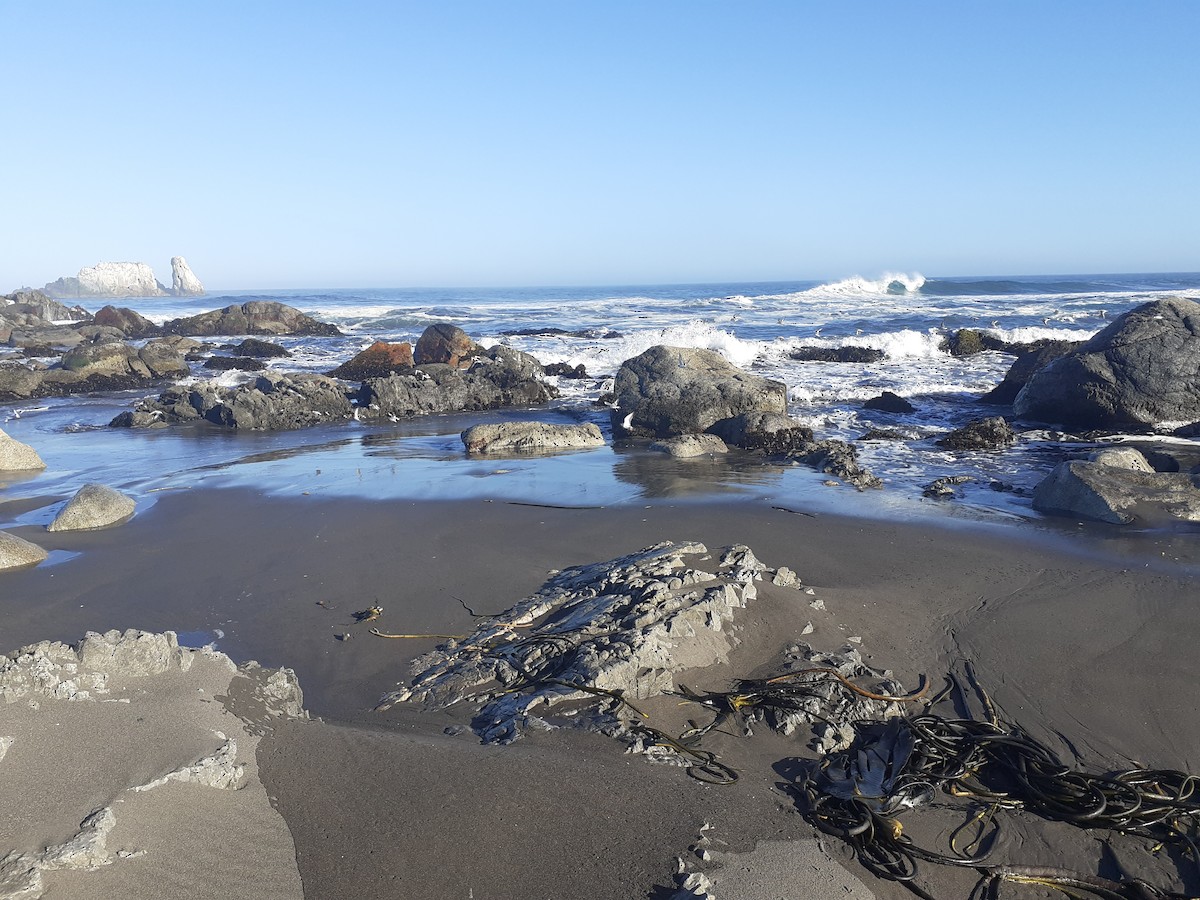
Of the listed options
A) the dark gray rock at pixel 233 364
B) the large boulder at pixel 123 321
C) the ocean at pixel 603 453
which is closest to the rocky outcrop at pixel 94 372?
the ocean at pixel 603 453

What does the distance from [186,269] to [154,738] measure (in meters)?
124

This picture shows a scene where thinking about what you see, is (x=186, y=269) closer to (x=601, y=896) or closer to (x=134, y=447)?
(x=134, y=447)

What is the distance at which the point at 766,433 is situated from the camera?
10.5 metres

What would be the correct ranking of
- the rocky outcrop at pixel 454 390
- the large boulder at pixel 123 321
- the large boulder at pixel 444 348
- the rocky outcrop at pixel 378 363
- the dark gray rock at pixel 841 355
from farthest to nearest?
the large boulder at pixel 123 321, the large boulder at pixel 444 348, the dark gray rock at pixel 841 355, the rocky outcrop at pixel 378 363, the rocky outcrop at pixel 454 390

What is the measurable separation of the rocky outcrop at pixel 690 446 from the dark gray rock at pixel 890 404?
3.83m

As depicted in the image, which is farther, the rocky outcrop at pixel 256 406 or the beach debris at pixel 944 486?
the rocky outcrop at pixel 256 406

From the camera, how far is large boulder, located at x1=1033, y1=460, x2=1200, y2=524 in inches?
260

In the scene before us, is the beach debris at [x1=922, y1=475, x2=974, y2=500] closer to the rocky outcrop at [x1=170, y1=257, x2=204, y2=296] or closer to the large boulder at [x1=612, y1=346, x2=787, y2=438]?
the large boulder at [x1=612, y1=346, x2=787, y2=438]

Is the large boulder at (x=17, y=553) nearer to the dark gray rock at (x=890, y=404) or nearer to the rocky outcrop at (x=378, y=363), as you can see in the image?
the dark gray rock at (x=890, y=404)

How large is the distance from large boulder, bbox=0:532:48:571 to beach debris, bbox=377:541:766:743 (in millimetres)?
3725

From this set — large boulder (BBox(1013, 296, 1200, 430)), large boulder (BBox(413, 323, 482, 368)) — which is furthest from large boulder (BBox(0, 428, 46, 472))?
large boulder (BBox(1013, 296, 1200, 430))

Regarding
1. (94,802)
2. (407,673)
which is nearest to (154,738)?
(94,802)

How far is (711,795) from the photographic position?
310cm

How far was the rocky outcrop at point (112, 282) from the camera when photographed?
112062mm
